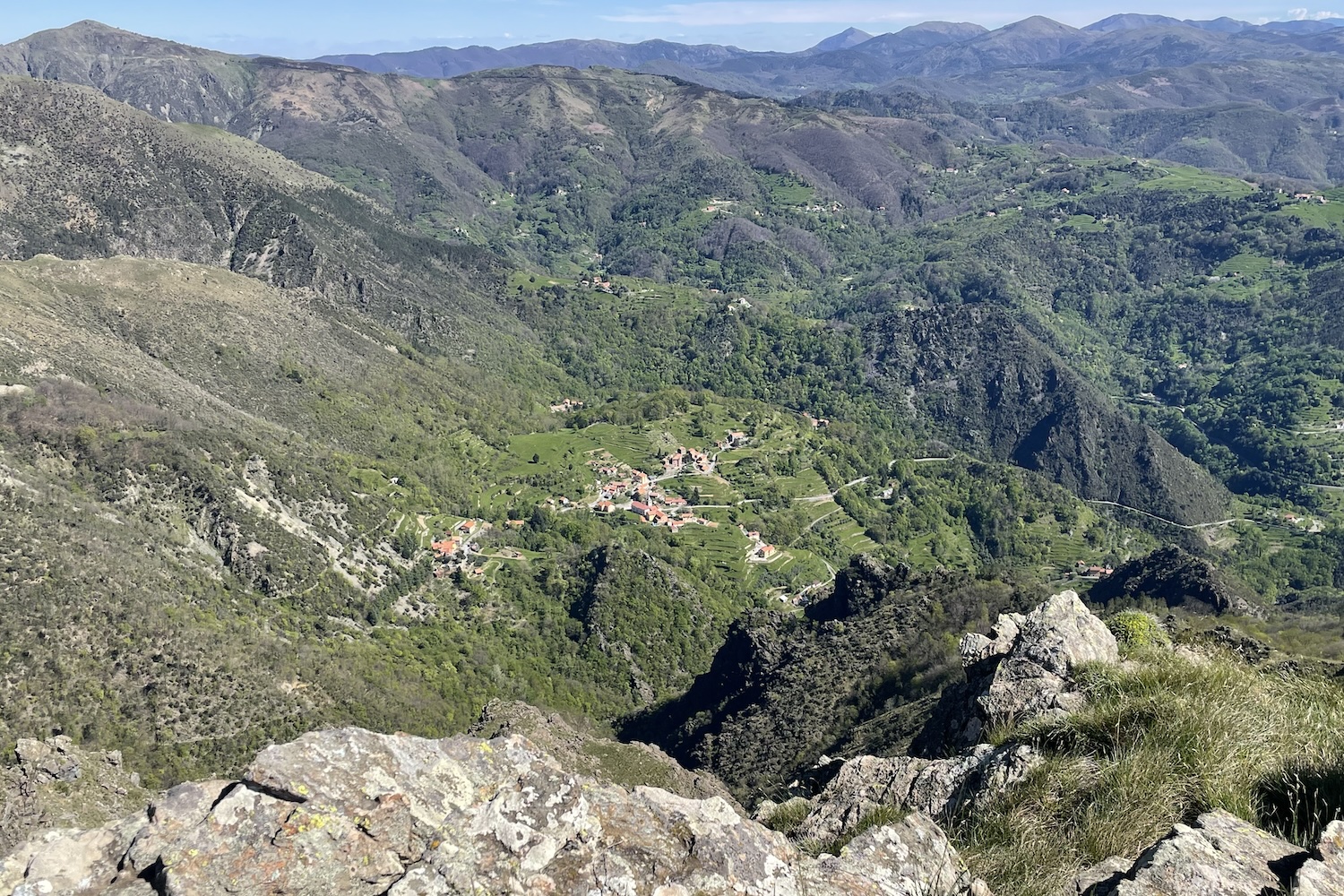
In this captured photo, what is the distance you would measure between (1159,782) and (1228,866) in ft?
5.43

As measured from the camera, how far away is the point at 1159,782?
11102 mm

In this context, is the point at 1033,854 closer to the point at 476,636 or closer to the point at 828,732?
the point at 828,732

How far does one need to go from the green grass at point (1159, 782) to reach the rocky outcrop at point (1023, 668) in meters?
3.01

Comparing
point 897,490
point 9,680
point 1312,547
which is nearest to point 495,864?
point 9,680

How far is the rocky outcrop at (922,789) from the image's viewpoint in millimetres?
13734

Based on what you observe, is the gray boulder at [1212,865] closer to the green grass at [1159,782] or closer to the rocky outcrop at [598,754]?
the green grass at [1159,782]

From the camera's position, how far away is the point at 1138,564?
4328 inches

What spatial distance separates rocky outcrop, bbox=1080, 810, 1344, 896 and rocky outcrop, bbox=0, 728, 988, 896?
1950 mm

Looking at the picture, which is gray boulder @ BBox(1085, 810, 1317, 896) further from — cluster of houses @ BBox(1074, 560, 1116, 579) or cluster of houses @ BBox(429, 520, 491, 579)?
cluster of houses @ BBox(1074, 560, 1116, 579)

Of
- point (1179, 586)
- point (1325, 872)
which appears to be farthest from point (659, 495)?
point (1325, 872)

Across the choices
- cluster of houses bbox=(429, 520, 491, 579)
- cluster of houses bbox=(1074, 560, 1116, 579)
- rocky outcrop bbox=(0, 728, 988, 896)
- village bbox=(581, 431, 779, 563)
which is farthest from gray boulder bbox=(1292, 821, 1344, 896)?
cluster of houses bbox=(1074, 560, 1116, 579)

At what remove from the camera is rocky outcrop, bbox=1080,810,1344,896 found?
8945mm

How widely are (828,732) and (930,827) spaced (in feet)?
199

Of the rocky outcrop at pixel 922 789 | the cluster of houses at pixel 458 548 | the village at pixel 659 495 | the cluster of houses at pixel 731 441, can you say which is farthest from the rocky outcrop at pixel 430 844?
the cluster of houses at pixel 731 441
